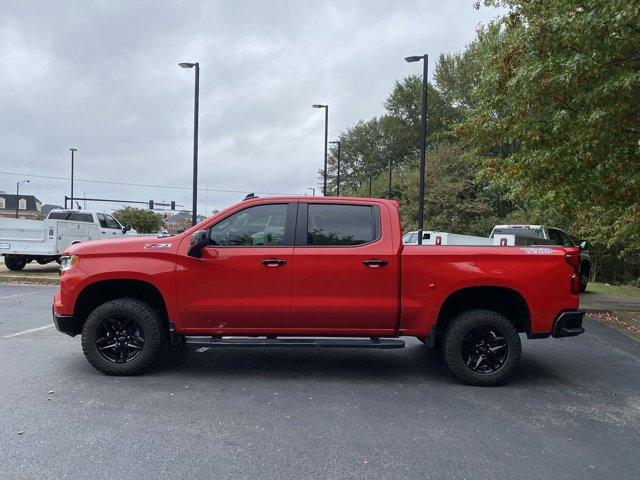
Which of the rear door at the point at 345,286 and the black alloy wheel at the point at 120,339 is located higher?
the rear door at the point at 345,286

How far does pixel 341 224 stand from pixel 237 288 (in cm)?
127

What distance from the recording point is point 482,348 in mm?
5488

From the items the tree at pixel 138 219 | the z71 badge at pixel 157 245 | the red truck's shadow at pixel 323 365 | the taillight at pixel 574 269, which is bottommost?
the red truck's shadow at pixel 323 365

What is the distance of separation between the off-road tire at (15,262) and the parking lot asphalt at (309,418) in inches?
462

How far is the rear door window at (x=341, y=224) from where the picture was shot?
550cm

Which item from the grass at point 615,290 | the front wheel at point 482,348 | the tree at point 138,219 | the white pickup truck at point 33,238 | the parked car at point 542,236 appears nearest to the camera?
the front wheel at point 482,348

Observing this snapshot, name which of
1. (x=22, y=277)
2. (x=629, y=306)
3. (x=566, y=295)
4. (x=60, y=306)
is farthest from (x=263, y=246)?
(x=22, y=277)

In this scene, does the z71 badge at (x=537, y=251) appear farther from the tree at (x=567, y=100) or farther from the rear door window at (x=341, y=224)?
the tree at (x=567, y=100)

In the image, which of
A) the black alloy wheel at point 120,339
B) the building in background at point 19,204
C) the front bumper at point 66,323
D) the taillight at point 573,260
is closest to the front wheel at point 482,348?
the taillight at point 573,260

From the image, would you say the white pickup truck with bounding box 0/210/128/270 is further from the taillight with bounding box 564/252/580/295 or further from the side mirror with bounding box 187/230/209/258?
the taillight with bounding box 564/252/580/295

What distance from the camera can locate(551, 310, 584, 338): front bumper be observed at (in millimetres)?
5426

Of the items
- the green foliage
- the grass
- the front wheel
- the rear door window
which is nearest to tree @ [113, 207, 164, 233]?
the grass

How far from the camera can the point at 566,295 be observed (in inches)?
214

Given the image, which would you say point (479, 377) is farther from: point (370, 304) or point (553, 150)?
point (553, 150)
